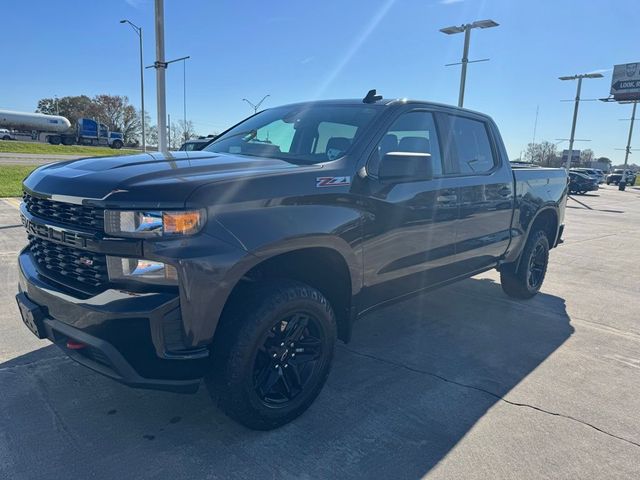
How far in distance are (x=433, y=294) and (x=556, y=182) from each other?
Answer: 198cm

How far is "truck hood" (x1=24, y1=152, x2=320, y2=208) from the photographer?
2.32 m

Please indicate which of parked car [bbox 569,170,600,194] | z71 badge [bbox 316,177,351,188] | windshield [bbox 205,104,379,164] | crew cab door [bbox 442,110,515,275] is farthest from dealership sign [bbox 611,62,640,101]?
z71 badge [bbox 316,177,351,188]

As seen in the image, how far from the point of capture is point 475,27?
16516mm

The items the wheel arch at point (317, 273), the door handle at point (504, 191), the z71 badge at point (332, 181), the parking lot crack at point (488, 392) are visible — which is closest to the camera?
the wheel arch at point (317, 273)

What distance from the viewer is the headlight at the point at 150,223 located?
2.29 m

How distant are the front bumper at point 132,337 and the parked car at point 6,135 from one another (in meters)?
65.7

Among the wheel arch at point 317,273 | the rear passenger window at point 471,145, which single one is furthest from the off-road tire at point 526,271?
the wheel arch at point 317,273

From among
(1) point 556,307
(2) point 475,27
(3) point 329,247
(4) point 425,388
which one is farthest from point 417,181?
(2) point 475,27

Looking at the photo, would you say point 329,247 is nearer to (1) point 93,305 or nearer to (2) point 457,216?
(1) point 93,305

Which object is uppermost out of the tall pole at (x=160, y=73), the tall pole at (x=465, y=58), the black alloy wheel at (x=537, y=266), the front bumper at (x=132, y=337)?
the tall pole at (x=465, y=58)

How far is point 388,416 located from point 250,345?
3.53 ft

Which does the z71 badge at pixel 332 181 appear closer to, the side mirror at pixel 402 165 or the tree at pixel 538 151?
the side mirror at pixel 402 165

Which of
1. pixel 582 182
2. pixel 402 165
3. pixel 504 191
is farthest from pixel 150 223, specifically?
pixel 582 182

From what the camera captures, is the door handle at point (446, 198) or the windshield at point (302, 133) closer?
the windshield at point (302, 133)
